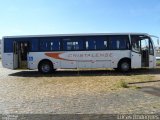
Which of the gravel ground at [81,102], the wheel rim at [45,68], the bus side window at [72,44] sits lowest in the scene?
the gravel ground at [81,102]

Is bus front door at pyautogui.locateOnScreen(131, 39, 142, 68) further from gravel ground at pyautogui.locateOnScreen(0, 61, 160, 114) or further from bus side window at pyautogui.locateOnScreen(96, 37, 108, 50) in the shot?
gravel ground at pyautogui.locateOnScreen(0, 61, 160, 114)

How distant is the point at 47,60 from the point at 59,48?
1.18 metres

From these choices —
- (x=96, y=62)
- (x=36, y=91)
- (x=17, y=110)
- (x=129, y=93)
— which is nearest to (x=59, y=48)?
(x=96, y=62)

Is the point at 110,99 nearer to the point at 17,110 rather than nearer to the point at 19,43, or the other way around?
the point at 17,110

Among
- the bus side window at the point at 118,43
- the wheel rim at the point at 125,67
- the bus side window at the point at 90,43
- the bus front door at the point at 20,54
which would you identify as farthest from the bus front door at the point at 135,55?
the bus front door at the point at 20,54

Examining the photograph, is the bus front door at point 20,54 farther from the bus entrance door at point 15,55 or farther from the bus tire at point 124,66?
the bus tire at point 124,66

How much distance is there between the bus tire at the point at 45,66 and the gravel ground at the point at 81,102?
9.33m

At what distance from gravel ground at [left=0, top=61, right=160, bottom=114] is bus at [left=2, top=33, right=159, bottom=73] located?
917cm

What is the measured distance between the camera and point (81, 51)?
2311cm

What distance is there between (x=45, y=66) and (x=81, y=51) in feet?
8.97

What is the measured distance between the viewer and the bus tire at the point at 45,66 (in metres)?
23.3

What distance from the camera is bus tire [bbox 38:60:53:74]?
76.4 feet

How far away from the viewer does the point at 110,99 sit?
11.4 meters

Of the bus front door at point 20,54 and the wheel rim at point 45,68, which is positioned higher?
the bus front door at point 20,54
